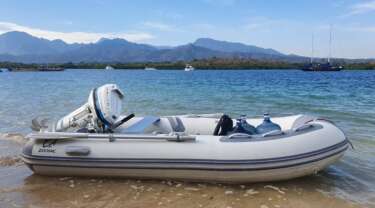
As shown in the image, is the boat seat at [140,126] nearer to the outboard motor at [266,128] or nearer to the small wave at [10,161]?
the outboard motor at [266,128]

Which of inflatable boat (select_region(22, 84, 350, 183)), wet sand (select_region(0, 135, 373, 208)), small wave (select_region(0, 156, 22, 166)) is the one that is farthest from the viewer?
small wave (select_region(0, 156, 22, 166))

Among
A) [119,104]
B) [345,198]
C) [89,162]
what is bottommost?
[345,198]

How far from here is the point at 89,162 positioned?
4.94m

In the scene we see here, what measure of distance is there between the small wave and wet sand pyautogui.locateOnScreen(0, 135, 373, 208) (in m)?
0.68

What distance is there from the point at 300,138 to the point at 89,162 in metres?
2.72

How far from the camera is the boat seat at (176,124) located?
19.4ft

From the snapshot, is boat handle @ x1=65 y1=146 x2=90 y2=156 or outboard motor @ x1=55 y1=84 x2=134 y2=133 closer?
boat handle @ x1=65 y1=146 x2=90 y2=156

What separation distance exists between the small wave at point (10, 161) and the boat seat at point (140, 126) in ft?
6.26

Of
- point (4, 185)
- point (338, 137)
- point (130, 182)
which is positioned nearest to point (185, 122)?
point (130, 182)

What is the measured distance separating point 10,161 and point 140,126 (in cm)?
221

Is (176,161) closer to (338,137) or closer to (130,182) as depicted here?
(130,182)

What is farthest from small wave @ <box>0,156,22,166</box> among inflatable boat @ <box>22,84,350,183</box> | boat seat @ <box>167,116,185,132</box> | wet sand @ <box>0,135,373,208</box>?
boat seat @ <box>167,116,185,132</box>

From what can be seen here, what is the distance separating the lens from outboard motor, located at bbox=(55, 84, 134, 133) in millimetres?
5277

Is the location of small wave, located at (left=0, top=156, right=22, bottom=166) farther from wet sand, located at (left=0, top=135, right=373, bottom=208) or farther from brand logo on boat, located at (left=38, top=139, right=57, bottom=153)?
brand logo on boat, located at (left=38, top=139, right=57, bottom=153)
